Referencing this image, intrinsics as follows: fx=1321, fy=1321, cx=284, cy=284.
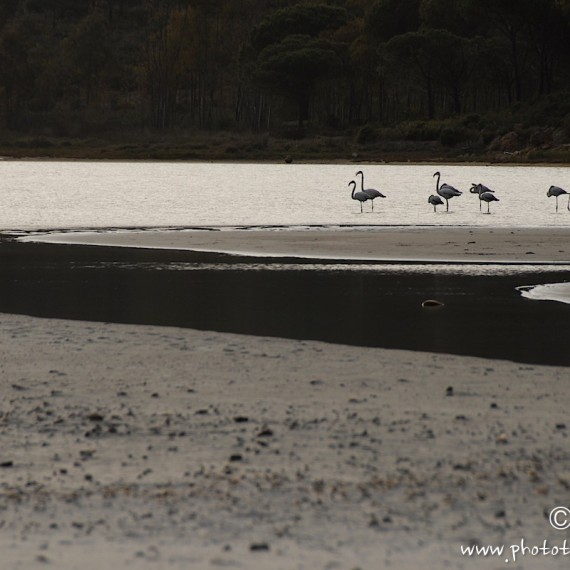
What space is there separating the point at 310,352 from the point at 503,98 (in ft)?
374

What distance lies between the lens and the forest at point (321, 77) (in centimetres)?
9856

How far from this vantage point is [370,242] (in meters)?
25.9

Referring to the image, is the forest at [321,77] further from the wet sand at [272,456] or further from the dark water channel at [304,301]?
the wet sand at [272,456]

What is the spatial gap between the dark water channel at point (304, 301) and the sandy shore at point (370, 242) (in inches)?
83.6

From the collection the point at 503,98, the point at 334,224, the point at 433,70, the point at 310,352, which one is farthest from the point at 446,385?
the point at 503,98

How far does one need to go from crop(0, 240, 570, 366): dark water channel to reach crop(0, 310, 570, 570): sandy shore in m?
1.42

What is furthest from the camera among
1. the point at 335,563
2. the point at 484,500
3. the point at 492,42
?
the point at 492,42

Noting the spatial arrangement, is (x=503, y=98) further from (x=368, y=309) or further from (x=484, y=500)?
(x=484, y=500)

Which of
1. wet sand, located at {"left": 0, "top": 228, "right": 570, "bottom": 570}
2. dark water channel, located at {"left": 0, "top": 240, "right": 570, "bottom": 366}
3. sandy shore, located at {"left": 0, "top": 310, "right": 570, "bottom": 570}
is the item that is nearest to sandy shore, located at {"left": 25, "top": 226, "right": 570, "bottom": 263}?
dark water channel, located at {"left": 0, "top": 240, "right": 570, "bottom": 366}

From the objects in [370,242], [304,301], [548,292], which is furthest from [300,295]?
[370,242]

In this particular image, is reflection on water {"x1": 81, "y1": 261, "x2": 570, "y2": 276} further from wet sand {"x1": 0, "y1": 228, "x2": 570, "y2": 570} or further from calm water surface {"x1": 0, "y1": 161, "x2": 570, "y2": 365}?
wet sand {"x1": 0, "y1": 228, "x2": 570, "y2": 570}

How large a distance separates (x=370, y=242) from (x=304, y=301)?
30.7ft

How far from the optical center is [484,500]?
23.9 ft

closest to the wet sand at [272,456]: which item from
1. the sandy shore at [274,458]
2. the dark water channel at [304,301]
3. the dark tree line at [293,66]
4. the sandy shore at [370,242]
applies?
the sandy shore at [274,458]
